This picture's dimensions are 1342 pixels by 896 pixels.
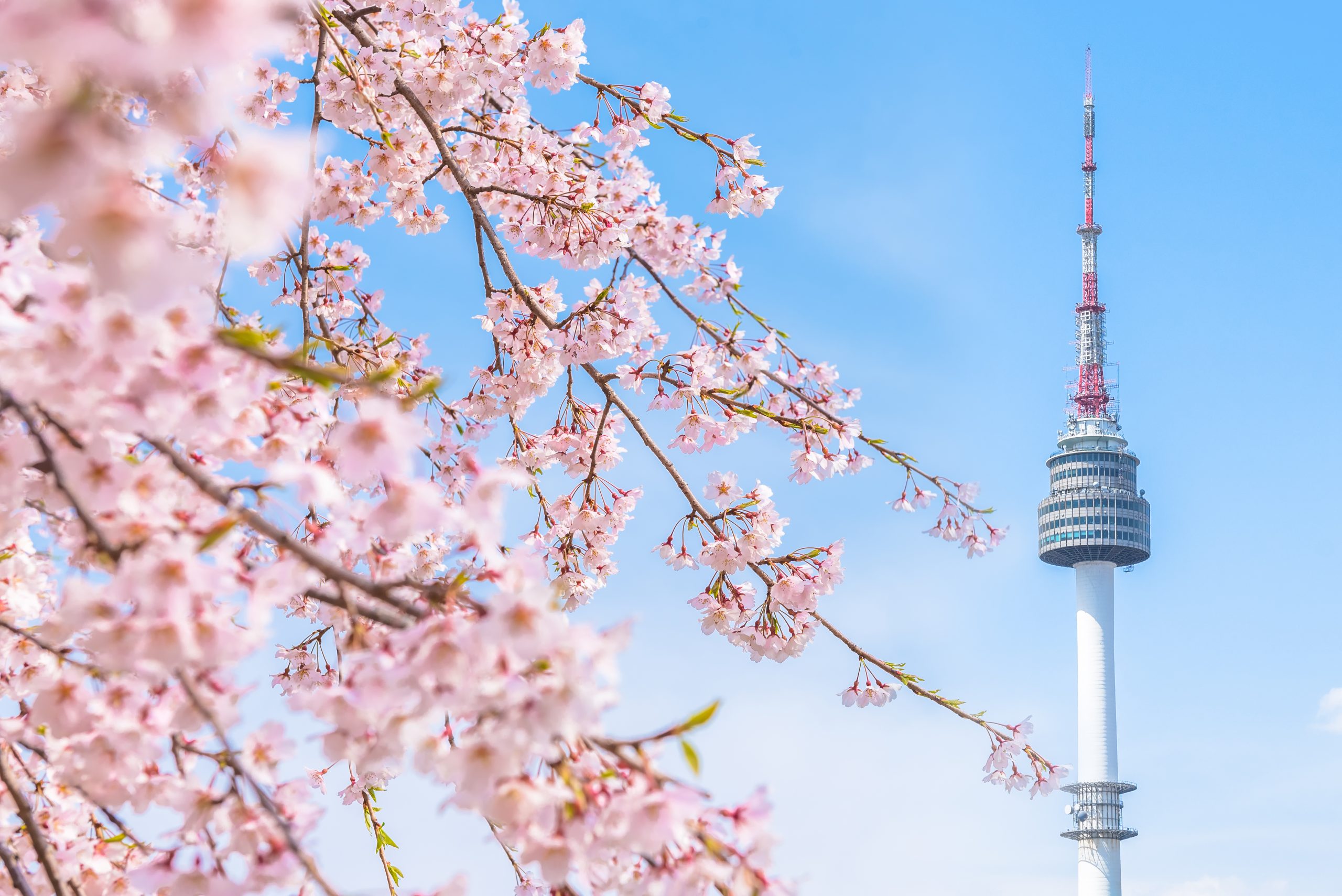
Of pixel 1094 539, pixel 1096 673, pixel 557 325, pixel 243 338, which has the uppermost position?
pixel 1094 539

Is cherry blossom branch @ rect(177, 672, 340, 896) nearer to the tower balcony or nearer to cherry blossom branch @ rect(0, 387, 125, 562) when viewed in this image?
cherry blossom branch @ rect(0, 387, 125, 562)

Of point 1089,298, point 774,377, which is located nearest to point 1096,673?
point 1089,298

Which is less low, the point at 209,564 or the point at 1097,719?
the point at 1097,719

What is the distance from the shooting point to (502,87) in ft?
16.7

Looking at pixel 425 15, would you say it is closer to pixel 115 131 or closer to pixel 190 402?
pixel 190 402

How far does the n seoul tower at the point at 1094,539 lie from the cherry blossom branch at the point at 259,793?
6674 cm

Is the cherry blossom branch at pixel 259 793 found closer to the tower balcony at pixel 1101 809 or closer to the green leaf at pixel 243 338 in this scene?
the green leaf at pixel 243 338

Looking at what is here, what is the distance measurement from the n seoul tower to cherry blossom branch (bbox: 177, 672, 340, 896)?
66.7 meters

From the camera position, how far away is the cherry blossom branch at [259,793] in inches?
71.7

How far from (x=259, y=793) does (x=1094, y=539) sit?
230 feet

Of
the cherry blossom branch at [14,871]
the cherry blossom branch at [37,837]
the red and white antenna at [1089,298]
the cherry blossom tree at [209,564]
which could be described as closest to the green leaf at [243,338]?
the cherry blossom tree at [209,564]

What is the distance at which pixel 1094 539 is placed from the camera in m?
67.0

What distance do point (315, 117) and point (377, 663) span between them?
3214mm

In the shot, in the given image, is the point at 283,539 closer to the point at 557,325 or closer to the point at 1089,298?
the point at 557,325
